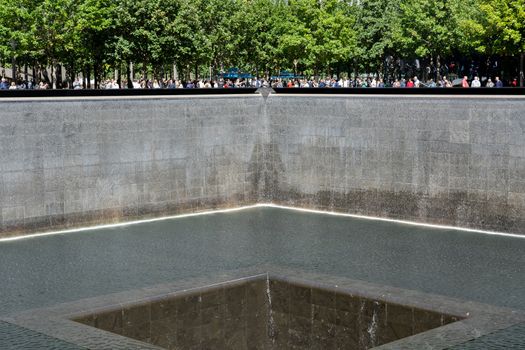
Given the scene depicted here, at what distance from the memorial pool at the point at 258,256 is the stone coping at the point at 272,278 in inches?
15.3

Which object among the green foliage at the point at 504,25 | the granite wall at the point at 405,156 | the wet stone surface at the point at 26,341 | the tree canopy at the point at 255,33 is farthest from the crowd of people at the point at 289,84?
the wet stone surface at the point at 26,341

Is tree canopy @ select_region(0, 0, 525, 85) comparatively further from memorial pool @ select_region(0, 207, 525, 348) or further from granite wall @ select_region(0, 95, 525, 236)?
memorial pool @ select_region(0, 207, 525, 348)

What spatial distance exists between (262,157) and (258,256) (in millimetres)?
6726

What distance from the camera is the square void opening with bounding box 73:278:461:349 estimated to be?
11.2 m

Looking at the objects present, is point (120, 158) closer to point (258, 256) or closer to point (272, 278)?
point (258, 256)

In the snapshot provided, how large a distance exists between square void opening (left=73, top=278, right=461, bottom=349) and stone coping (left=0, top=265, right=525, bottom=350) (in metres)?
0.17

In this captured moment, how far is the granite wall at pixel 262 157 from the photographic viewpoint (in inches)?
696

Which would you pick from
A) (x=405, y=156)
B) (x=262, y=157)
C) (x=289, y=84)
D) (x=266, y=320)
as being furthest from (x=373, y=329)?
(x=289, y=84)

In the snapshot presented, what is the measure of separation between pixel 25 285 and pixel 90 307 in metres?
2.12

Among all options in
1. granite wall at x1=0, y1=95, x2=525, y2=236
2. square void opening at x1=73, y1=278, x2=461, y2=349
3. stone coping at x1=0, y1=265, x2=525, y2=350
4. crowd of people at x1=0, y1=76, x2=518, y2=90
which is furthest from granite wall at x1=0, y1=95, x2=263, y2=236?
crowd of people at x1=0, y1=76, x2=518, y2=90

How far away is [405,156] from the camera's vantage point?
62.8 ft

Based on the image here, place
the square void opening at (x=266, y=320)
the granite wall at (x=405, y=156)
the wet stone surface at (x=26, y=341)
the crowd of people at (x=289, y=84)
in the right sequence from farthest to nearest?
the crowd of people at (x=289, y=84) < the granite wall at (x=405, y=156) < the square void opening at (x=266, y=320) < the wet stone surface at (x=26, y=341)

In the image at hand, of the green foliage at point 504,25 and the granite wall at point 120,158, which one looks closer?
the granite wall at point 120,158

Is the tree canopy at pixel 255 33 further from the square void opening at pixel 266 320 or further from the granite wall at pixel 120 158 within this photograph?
the square void opening at pixel 266 320
